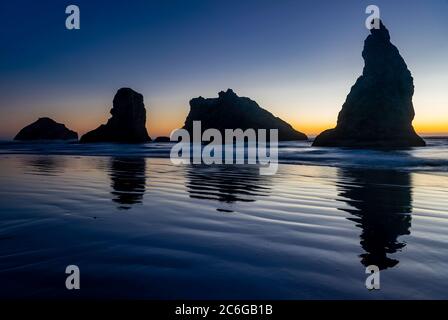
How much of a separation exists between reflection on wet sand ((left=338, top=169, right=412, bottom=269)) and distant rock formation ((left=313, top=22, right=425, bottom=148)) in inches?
2128

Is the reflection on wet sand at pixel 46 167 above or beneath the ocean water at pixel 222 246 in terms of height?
above

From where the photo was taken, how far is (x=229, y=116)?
6196 inches

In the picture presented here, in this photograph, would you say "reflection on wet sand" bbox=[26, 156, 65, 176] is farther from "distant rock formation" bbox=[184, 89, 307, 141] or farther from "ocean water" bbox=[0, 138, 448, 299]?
"distant rock formation" bbox=[184, 89, 307, 141]

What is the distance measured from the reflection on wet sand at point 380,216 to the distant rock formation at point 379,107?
54.1m

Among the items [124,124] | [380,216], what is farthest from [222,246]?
[124,124]

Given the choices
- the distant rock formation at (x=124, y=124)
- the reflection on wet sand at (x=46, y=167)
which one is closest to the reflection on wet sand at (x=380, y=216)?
the reflection on wet sand at (x=46, y=167)

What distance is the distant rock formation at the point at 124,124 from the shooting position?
392ft

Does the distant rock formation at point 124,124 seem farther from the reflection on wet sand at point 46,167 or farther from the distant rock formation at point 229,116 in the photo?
the reflection on wet sand at point 46,167

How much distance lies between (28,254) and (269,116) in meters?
191

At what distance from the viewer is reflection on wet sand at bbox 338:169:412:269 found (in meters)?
4.18

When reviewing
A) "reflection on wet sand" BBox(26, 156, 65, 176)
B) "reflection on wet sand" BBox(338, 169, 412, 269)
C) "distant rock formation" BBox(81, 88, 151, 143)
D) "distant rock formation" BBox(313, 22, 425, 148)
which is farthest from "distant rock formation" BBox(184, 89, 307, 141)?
"reflection on wet sand" BBox(338, 169, 412, 269)
